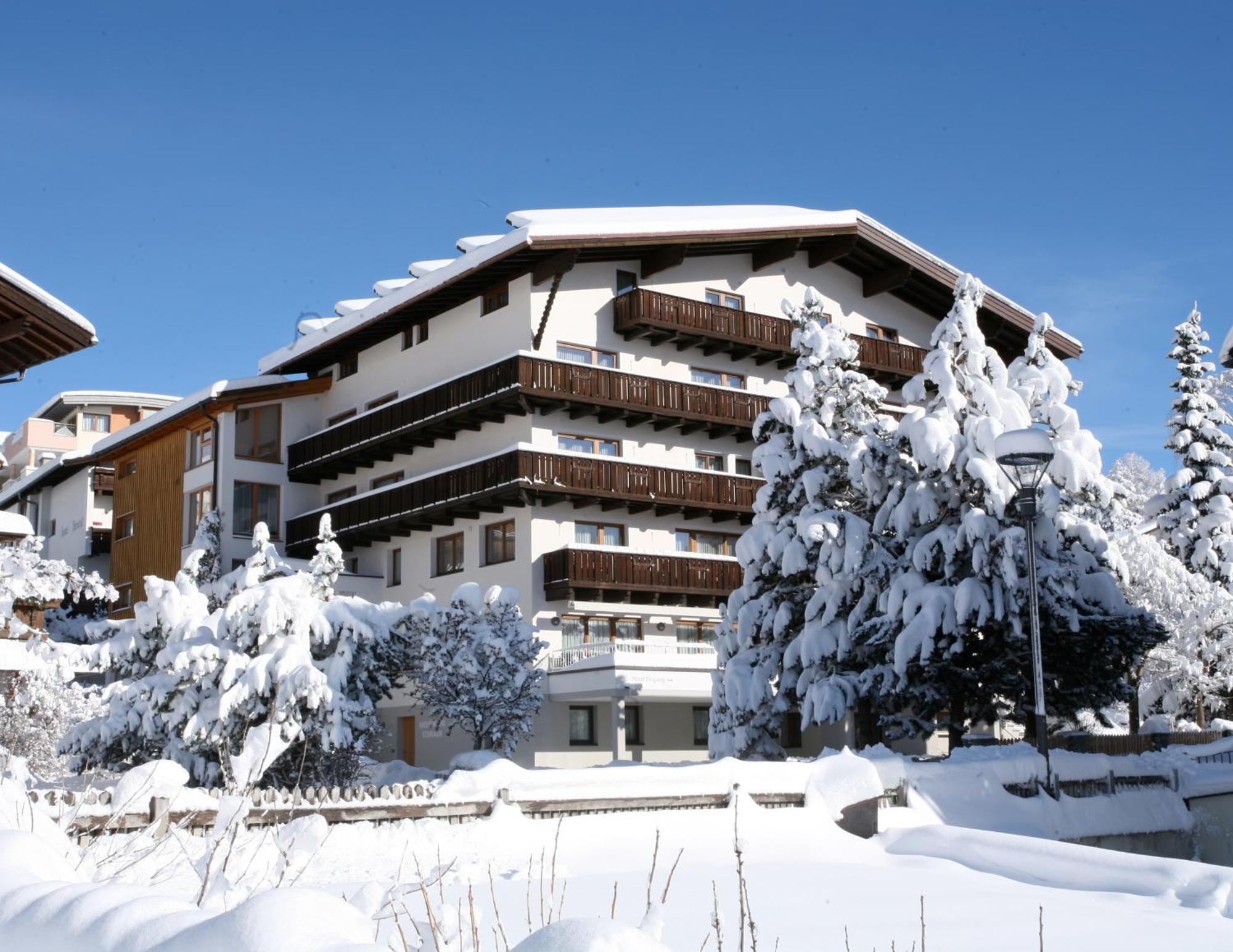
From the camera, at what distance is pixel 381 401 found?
4334 centimetres

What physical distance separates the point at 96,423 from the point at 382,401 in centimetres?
3554

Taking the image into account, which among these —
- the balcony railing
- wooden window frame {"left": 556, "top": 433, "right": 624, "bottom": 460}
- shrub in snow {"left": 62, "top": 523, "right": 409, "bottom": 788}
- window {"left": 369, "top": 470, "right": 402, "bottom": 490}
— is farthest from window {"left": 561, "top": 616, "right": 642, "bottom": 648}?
shrub in snow {"left": 62, "top": 523, "right": 409, "bottom": 788}

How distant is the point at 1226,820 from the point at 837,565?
8413mm

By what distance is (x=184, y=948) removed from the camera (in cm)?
305

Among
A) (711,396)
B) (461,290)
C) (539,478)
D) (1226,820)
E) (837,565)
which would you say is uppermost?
(461,290)

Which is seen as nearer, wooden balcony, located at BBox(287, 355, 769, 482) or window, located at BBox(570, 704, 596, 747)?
window, located at BBox(570, 704, 596, 747)

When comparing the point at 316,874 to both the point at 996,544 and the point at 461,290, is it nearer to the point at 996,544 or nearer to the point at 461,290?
the point at 996,544

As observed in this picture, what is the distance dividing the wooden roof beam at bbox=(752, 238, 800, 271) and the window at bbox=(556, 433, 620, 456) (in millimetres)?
8115

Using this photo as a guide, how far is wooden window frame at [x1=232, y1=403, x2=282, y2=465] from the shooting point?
44.0 metres

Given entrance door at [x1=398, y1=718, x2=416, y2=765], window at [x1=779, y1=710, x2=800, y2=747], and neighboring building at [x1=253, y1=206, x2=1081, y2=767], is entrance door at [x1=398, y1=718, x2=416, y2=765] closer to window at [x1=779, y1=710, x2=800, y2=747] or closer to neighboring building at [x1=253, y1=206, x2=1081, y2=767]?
neighboring building at [x1=253, y1=206, x2=1081, y2=767]

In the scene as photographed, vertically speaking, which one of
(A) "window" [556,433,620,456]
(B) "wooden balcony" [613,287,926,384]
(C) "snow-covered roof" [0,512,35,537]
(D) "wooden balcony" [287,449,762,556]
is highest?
(B) "wooden balcony" [613,287,926,384]

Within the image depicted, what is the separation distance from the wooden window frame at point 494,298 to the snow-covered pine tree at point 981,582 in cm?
1514

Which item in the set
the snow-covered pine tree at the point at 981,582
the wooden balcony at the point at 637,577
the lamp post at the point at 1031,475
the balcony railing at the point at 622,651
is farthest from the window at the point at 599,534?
the lamp post at the point at 1031,475

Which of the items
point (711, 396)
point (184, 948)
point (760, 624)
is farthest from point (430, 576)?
point (184, 948)
